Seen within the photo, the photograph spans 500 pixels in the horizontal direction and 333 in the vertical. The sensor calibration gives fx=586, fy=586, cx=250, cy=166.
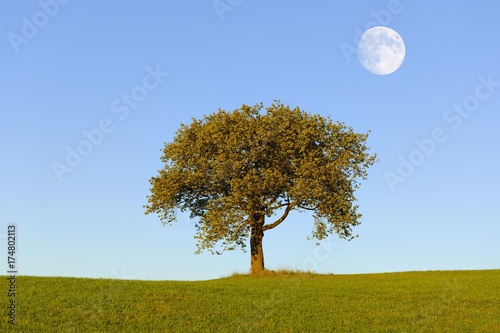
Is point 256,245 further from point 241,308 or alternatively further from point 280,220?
point 241,308

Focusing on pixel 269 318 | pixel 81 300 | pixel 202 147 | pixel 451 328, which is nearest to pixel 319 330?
pixel 269 318

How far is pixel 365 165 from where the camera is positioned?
167 feet

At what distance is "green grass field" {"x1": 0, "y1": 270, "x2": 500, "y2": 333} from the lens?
24688 millimetres

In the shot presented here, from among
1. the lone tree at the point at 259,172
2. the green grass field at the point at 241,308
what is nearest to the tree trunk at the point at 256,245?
the lone tree at the point at 259,172

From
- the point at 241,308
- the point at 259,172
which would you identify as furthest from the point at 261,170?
the point at 241,308

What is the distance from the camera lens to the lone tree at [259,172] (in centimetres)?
4828

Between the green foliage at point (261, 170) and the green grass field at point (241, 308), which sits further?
the green foliage at point (261, 170)

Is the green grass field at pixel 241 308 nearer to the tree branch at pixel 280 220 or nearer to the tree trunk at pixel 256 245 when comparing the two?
the tree trunk at pixel 256 245

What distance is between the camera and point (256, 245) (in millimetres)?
50781

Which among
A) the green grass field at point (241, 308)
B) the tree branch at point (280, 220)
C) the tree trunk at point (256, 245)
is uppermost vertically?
the tree branch at point (280, 220)

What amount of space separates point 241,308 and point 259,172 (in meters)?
22.4

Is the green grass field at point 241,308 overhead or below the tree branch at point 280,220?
below

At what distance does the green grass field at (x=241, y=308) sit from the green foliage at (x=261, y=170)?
12436 millimetres

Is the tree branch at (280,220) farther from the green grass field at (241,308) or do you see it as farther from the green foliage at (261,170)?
the green grass field at (241,308)
